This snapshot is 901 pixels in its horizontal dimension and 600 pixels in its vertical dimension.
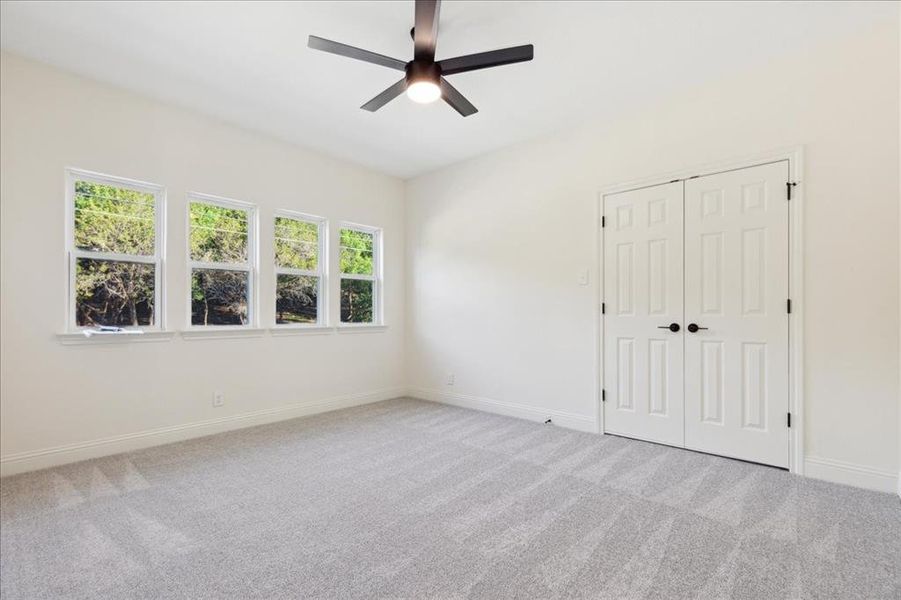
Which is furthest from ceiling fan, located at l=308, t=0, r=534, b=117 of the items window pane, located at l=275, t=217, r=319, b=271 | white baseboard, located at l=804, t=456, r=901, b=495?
white baseboard, located at l=804, t=456, r=901, b=495

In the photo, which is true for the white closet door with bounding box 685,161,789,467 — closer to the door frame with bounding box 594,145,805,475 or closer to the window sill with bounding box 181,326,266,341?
the door frame with bounding box 594,145,805,475

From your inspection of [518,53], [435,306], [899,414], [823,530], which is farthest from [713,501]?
[435,306]

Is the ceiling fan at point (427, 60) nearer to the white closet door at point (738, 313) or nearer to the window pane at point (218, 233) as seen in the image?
the white closet door at point (738, 313)

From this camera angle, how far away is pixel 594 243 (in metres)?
3.88

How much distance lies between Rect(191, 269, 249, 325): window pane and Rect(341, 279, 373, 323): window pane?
1.16 metres

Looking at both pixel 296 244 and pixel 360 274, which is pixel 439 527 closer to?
pixel 296 244

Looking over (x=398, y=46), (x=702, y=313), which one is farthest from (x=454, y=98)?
(x=702, y=313)

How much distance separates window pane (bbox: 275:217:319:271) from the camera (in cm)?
439

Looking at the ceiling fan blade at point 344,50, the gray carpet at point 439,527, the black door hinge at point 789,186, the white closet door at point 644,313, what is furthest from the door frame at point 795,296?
the ceiling fan blade at point 344,50

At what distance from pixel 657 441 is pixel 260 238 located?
13.7 ft

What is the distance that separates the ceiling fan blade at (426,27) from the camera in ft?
6.57

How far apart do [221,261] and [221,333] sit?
70 cm

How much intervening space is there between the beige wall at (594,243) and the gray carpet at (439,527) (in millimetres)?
733

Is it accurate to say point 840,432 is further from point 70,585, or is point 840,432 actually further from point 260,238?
point 260,238
